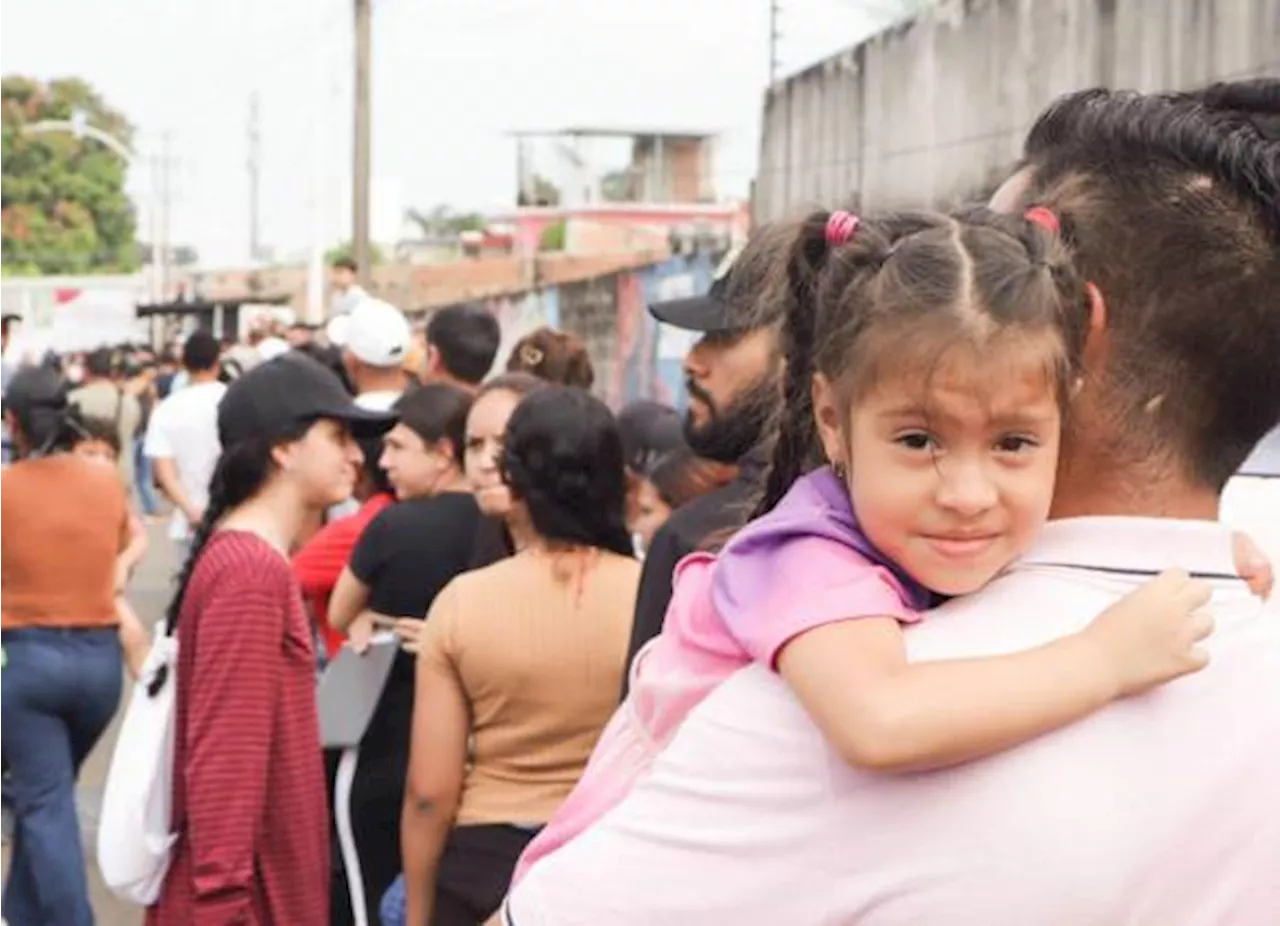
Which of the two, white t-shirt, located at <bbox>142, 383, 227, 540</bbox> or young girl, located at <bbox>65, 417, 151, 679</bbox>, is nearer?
young girl, located at <bbox>65, 417, 151, 679</bbox>

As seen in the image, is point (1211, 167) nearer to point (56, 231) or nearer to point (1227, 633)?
point (1227, 633)

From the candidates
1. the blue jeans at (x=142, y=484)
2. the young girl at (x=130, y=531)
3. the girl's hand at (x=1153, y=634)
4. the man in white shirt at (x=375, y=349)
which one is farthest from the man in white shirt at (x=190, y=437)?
the blue jeans at (x=142, y=484)

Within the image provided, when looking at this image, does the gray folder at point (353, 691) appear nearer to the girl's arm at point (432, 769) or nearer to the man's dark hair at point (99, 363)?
the girl's arm at point (432, 769)

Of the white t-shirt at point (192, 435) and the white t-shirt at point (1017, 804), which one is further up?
the white t-shirt at point (1017, 804)

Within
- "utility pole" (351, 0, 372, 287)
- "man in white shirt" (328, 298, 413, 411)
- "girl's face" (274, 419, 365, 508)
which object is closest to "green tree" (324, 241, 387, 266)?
"utility pole" (351, 0, 372, 287)

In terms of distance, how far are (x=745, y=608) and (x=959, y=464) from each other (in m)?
0.22

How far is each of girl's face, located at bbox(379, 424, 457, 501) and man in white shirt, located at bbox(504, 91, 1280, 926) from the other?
4173 mm

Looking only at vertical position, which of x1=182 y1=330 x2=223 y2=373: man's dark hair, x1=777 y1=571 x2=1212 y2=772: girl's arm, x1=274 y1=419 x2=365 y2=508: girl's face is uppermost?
x1=777 y1=571 x2=1212 y2=772: girl's arm

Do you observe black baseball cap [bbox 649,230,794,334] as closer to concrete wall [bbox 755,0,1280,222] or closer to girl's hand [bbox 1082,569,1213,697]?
girl's hand [bbox 1082,569,1213,697]

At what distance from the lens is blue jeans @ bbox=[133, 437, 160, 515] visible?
22.6 metres

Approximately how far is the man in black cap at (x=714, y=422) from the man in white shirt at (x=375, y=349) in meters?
3.39

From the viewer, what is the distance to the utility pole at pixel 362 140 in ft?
87.2

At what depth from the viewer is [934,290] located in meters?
1.95

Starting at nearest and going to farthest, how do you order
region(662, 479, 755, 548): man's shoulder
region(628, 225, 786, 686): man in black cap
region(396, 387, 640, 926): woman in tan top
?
region(628, 225, 786, 686): man in black cap
region(662, 479, 755, 548): man's shoulder
region(396, 387, 640, 926): woman in tan top
